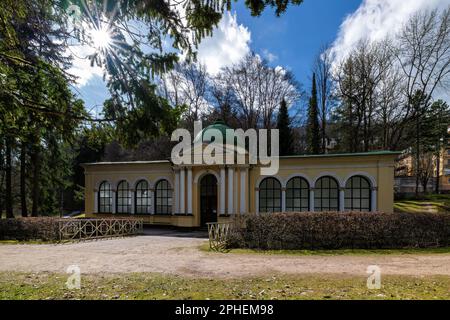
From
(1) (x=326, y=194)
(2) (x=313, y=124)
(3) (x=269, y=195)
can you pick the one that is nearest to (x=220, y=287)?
(3) (x=269, y=195)

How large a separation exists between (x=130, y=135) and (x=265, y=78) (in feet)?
103

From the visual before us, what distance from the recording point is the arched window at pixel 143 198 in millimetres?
22266

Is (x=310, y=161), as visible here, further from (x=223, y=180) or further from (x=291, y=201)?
(x=223, y=180)

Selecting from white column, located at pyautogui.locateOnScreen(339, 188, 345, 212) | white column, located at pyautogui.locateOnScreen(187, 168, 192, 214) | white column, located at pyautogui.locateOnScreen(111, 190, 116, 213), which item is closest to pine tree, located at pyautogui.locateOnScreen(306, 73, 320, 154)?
white column, located at pyautogui.locateOnScreen(339, 188, 345, 212)

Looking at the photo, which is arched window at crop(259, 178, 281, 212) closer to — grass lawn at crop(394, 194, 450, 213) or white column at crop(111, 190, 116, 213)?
grass lawn at crop(394, 194, 450, 213)

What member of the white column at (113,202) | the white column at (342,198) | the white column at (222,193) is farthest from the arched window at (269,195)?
the white column at (113,202)

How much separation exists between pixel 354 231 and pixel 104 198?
19345 mm

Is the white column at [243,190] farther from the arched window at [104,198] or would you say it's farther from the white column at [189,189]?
the arched window at [104,198]

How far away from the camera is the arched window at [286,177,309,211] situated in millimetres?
18984

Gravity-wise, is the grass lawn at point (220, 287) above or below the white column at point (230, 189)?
below

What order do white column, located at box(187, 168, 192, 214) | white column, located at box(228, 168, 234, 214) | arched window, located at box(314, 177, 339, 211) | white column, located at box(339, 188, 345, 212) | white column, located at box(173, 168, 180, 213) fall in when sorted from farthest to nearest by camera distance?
white column, located at box(173, 168, 180, 213) → white column, located at box(187, 168, 192, 214) → white column, located at box(228, 168, 234, 214) → arched window, located at box(314, 177, 339, 211) → white column, located at box(339, 188, 345, 212)

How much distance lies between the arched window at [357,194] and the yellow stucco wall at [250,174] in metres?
0.44

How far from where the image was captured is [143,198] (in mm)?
22406

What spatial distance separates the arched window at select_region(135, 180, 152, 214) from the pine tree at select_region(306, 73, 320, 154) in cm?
2010
